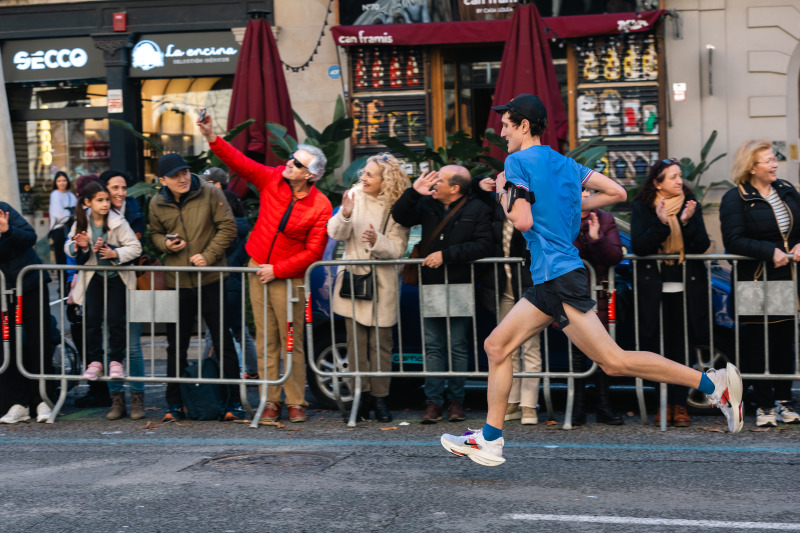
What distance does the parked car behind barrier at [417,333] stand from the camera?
7879 mm

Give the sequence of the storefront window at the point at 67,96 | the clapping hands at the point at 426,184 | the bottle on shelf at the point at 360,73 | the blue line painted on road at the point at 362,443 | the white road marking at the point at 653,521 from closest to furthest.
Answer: the white road marking at the point at 653,521
the blue line painted on road at the point at 362,443
the clapping hands at the point at 426,184
the bottle on shelf at the point at 360,73
the storefront window at the point at 67,96

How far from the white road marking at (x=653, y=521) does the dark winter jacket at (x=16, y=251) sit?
15.5ft

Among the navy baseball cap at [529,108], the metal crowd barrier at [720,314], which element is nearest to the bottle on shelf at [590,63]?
the metal crowd barrier at [720,314]

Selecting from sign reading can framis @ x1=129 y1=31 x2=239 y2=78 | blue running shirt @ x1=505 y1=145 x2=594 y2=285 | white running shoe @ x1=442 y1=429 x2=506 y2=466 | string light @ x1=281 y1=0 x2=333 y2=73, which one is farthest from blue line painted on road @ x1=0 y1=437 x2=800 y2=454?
sign reading can framis @ x1=129 y1=31 x2=239 y2=78

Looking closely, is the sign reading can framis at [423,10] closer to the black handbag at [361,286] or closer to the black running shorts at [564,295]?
the black handbag at [361,286]

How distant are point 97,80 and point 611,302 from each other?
40.3ft

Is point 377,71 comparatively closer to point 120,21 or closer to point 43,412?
point 120,21

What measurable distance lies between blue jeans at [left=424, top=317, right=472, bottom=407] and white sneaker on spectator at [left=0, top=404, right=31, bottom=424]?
10.3ft

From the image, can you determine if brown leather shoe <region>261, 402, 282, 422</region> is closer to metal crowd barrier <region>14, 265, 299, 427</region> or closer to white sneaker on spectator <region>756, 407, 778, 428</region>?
metal crowd barrier <region>14, 265, 299, 427</region>

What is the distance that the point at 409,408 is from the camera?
860cm

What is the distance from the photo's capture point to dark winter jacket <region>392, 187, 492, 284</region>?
7.73 m

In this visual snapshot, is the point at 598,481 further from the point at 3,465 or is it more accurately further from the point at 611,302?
the point at 3,465

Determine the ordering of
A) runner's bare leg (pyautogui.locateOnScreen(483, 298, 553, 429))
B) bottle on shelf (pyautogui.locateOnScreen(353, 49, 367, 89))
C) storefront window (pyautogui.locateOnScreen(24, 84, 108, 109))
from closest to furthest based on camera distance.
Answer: runner's bare leg (pyautogui.locateOnScreen(483, 298, 553, 429))
bottle on shelf (pyautogui.locateOnScreen(353, 49, 367, 89))
storefront window (pyautogui.locateOnScreen(24, 84, 108, 109))

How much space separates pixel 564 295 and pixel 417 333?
8.78 ft
